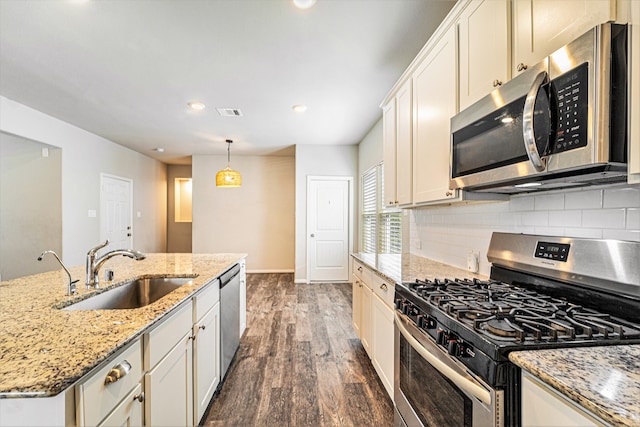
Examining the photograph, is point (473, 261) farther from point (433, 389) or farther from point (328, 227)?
point (328, 227)

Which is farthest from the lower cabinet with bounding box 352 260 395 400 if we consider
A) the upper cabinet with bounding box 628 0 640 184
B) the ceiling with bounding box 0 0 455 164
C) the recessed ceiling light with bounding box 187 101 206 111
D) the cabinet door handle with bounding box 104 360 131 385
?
the recessed ceiling light with bounding box 187 101 206 111

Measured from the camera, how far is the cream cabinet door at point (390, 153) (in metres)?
2.70

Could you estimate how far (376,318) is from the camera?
2236 mm

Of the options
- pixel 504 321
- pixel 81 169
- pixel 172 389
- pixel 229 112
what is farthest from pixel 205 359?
pixel 81 169

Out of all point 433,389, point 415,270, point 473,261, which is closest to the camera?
point 433,389

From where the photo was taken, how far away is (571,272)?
1.26m

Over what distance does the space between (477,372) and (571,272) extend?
67 centimetres

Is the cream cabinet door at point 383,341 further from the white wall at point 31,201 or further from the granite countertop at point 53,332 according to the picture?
the white wall at point 31,201

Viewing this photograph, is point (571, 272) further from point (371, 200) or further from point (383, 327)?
point (371, 200)

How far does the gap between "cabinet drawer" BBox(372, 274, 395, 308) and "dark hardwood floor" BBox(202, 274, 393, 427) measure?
721 mm

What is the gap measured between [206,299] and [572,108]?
1.96m

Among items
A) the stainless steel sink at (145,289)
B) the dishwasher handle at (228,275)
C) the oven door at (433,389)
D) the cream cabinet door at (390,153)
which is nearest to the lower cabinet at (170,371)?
the stainless steel sink at (145,289)

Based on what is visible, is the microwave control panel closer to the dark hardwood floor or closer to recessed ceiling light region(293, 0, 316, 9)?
recessed ceiling light region(293, 0, 316, 9)

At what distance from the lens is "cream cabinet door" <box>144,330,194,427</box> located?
1.18 m
